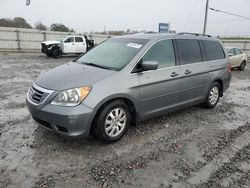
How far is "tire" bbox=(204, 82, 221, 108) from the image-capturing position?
5.39 metres

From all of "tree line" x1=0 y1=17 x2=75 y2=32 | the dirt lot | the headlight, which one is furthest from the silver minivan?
"tree line" x1=0 y1=17 x2=75 y2=32

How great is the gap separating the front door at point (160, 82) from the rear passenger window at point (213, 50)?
1.29 m

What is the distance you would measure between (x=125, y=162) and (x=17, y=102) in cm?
375

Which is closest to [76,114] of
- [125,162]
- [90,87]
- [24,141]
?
[90,87]

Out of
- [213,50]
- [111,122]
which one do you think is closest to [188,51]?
[213,50]

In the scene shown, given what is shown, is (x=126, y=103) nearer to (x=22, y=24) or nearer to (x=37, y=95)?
(x=37, y=95)

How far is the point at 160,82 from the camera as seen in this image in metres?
4.05

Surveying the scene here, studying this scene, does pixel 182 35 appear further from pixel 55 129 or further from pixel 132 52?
pixel 55 129

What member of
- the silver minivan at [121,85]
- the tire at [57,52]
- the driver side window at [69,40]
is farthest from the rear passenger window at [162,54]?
the driver side window at [69,40]

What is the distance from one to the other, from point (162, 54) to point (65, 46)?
51.4ft

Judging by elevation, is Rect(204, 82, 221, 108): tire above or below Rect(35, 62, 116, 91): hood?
below

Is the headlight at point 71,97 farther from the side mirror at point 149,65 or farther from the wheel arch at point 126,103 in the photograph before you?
the side mirror at point 149,65

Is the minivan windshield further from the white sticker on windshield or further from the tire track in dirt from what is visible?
the tire track in dirt

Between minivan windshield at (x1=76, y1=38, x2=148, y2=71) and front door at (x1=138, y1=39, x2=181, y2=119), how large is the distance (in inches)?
10.3
